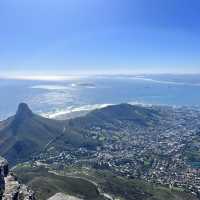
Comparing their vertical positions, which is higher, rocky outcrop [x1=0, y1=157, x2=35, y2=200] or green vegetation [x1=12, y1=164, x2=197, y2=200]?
rocky outcrop [x1=0, y1=157, x2=35, y2=200]

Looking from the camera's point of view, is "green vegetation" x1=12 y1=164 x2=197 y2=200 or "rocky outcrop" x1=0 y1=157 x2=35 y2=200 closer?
"rocky outcrop" x1=0 y1=157 x2=35 y2=200

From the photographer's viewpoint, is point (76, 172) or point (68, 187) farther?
point (76, 172)

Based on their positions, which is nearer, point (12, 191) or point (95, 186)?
point (12, 191)

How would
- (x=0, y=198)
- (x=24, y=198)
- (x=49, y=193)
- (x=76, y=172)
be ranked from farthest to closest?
(x=76, y=172)
(x=49, y=193)
(x=24, y=198)
(x=0, y=198)

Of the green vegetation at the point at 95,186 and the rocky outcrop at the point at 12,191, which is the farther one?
the green vegetation at the point at 95,186

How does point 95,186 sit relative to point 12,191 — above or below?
below

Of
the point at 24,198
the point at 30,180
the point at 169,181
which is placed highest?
the point at 24,198

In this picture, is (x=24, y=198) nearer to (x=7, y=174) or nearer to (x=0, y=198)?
(x=0, y=198)

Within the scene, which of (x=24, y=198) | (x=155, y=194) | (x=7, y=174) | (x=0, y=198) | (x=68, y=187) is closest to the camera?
(x=0, y=198)

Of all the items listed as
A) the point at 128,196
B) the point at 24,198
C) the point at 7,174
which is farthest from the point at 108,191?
the point at 24,198

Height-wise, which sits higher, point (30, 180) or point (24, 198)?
point (24, 198)

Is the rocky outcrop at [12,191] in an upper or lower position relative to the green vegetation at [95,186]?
→ upper
